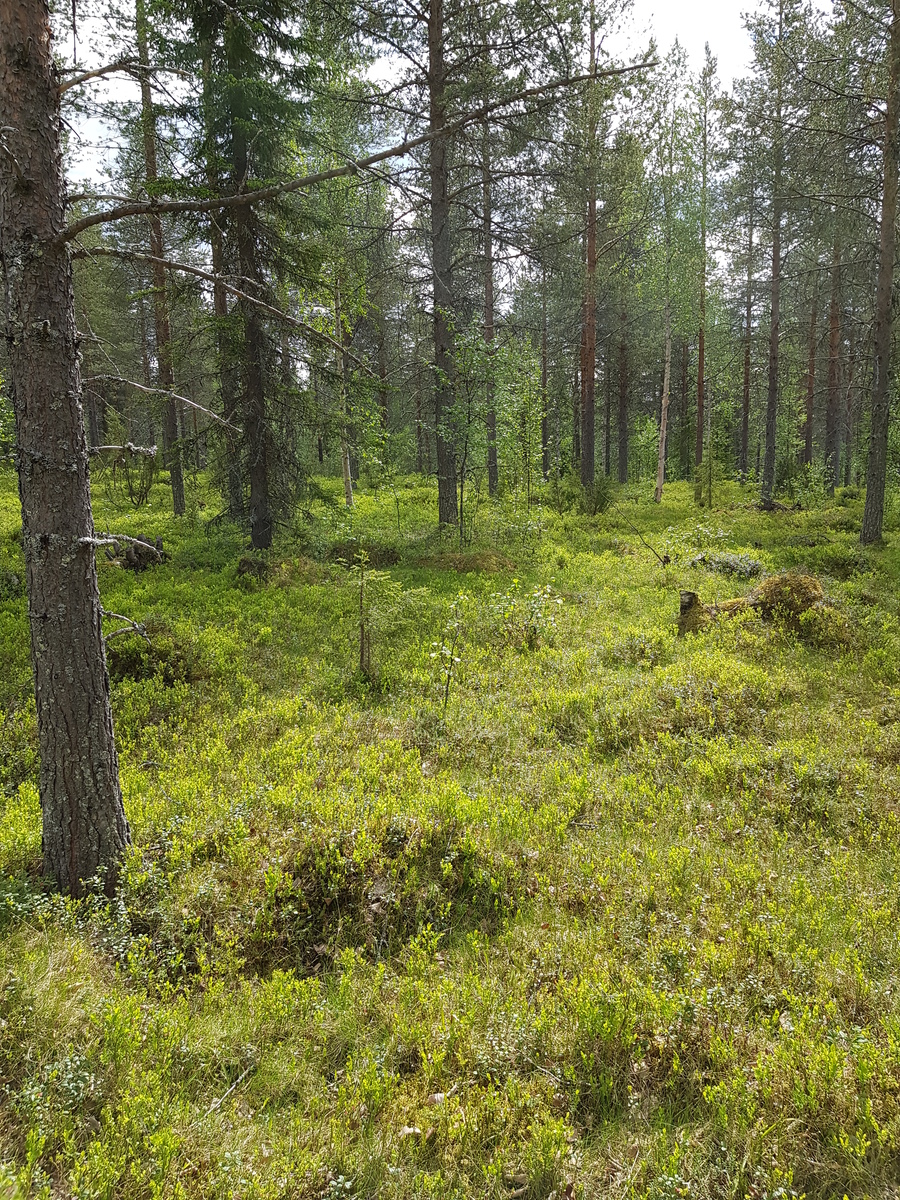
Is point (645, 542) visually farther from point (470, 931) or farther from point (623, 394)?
point (623, 394)

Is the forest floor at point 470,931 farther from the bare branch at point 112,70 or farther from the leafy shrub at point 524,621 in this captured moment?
the bare branch at point 112,70

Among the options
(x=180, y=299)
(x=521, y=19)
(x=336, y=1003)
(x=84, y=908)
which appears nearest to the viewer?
(x=336, y=1003)

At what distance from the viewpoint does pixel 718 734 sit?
20.8 ft

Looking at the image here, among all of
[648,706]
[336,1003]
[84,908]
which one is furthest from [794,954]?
[84,908]

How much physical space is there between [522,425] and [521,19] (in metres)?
8.81

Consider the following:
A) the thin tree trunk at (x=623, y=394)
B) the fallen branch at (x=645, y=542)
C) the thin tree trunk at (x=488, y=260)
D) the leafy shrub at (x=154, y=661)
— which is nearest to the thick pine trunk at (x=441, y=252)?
the thin tree trunk at (x=488, y=260)

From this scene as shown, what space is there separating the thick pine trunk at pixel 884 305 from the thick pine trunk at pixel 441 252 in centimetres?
936

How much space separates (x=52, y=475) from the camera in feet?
12.0

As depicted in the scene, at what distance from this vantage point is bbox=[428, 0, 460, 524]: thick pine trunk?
1293cm

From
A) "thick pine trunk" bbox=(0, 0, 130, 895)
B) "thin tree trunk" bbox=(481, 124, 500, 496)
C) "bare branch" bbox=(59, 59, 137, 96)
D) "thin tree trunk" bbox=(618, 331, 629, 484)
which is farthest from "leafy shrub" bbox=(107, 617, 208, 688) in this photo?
"thin tree trunk" bbox=(618, 331, 629, 484)

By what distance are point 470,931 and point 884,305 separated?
16296 millimetres

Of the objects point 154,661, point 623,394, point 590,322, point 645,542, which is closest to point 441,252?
point 590,322

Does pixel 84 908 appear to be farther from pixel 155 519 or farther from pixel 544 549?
pixel 155 519

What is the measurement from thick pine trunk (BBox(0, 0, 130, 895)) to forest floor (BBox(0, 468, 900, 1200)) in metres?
0.51
